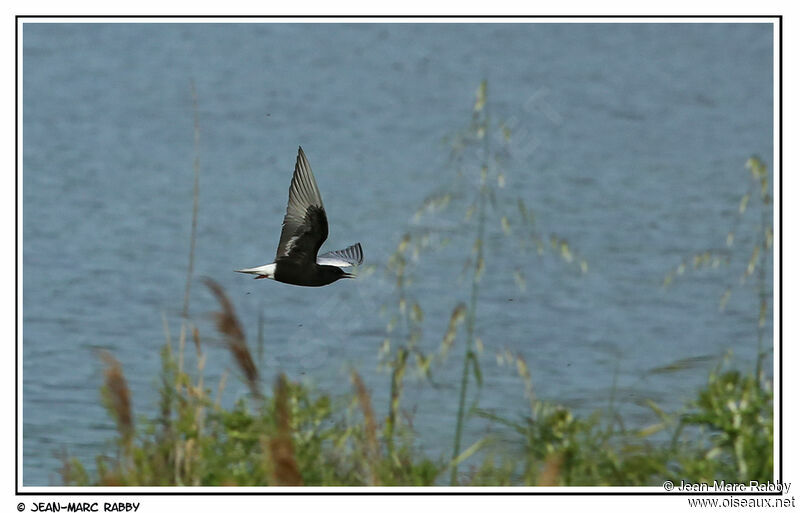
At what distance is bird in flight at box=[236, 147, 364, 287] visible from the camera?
5.45 meters

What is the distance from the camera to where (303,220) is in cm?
554

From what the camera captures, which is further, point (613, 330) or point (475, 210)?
point (613, 330)

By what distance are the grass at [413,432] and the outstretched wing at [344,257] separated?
1703mm

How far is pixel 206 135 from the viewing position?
10.3m

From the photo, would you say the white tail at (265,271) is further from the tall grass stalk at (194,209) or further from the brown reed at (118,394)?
the brown reed at (118,394)

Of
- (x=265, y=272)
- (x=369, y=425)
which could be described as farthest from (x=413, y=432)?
(x=265, y=272)

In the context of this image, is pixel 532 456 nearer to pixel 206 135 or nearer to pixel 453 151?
pixel 453 151

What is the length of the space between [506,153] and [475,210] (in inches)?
11.0

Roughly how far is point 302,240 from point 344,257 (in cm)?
72

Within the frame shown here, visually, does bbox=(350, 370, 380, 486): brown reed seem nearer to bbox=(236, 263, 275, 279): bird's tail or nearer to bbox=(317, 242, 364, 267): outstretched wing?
bbox=(236, 263, 275, 279): bird's tail

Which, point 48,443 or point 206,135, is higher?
point 206,135

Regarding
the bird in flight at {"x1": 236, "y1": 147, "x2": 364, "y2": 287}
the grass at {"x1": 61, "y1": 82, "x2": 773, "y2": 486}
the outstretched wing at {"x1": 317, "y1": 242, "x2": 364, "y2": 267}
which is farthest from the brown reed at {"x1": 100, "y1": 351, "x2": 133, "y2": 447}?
the outstretched wing at {"x1": 317, "y1": 242, "x2": 364, "y2": 267}

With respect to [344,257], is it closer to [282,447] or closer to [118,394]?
[118,394]
